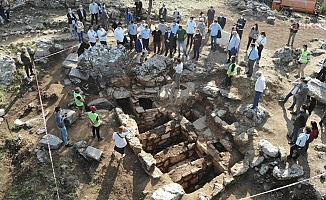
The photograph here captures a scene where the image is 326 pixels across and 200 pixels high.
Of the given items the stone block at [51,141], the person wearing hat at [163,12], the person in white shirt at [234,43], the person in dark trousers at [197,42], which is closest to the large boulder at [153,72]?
the person in dark trousers at [197,42]

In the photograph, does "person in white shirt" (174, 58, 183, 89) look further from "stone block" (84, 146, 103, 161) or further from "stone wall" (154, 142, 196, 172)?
"stone block" (84, 146, 103, 161)

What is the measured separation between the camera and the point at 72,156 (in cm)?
948

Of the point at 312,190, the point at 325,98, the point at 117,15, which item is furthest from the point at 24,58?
the point at 325,98

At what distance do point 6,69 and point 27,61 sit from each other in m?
1.53

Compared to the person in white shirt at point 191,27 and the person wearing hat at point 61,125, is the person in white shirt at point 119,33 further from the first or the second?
the person wearing hat at point 61,125

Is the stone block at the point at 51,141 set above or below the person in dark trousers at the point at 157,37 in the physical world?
below

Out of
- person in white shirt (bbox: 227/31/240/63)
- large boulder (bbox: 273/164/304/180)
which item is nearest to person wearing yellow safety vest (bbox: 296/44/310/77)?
person in white shirt (bbox: 227/31/240/63)

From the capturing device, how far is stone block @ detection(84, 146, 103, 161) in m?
9.25

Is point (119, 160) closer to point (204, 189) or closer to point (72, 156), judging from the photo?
point (72, 156)

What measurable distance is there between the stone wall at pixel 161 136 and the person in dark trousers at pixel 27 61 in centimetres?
592

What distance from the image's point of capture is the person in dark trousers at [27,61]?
11.6 meters

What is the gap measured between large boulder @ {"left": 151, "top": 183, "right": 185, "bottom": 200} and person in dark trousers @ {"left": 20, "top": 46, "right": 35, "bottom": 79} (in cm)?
804

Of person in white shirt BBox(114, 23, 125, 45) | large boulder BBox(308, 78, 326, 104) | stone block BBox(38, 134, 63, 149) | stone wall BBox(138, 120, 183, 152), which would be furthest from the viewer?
person in white shirt BBox(114, 23, 125, 45)

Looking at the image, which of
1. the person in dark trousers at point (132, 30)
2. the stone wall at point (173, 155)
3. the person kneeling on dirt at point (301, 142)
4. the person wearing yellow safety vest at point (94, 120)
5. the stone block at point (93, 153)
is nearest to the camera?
the person kneeling on dirt at point (301, 142)
